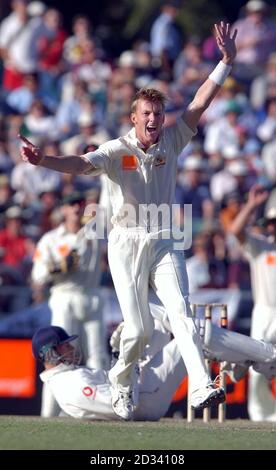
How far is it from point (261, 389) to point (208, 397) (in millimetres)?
4069

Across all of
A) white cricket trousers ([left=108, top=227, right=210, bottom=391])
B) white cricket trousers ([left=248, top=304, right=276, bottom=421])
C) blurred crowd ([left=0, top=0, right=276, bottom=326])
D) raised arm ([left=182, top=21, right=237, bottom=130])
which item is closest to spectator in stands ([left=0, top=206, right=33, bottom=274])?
blurred crowd ([left=0, top=0, right=276, bottom=326])

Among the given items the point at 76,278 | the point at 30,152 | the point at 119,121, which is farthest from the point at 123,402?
the point at 119,121

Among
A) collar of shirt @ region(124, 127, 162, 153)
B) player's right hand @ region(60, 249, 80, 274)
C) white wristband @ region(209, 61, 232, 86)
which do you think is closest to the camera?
collar of shirt @ region(124, 127, 162, 153)

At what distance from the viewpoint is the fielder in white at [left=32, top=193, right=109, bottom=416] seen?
11766 mm

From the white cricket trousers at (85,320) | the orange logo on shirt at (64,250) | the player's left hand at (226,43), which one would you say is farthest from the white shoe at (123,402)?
the orange logo on shirt at (64,250)

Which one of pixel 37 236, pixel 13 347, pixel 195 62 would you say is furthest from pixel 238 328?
pixel 195 62

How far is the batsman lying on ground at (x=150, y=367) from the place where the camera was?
9305mm

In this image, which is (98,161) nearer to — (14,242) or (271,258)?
(271,258)

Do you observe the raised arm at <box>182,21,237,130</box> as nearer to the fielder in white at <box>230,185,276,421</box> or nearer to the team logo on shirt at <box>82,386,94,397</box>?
the team logo on shirt at <box>82,386,94,397</box>

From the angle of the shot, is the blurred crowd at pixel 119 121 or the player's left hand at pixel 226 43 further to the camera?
the blurred crowd at pixel 119 121

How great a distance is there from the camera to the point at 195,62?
62.5 feet

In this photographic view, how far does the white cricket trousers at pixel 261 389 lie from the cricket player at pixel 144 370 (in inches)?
94.8

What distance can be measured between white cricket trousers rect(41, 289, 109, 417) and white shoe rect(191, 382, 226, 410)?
3610 millimetres

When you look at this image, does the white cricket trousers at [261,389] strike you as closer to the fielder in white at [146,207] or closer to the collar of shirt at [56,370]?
the collar of shirt at [56,370]
